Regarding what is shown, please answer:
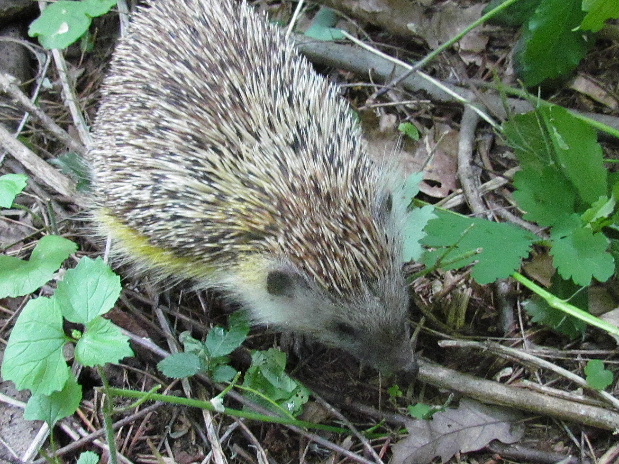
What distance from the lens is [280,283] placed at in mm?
3318

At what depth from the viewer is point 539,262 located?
3.61m

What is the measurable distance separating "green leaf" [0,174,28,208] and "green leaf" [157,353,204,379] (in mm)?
1128

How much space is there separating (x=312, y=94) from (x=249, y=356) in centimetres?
149

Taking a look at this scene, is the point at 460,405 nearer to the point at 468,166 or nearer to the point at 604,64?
the point at 468,166

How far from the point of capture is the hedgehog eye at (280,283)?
3.28 m

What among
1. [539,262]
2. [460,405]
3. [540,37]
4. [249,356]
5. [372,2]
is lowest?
[249,356]

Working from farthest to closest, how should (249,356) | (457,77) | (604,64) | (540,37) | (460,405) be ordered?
(457,77) → (604,64) → (540,37) → (249,356) → (460,405)

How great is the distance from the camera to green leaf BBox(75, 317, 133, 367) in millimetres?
2816

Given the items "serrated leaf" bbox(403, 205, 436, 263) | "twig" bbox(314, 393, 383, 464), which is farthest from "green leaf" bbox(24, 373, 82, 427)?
"serrated leaf" bbox(403, 205, 436, 263)

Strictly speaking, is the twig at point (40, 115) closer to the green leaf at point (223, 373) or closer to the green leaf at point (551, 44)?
the green leaf at point (223, 373)

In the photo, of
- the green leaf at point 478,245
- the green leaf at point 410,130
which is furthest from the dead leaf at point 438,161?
the green leaf at point 478,245

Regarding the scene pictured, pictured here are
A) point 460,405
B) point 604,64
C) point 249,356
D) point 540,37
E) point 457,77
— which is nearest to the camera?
point 460,405

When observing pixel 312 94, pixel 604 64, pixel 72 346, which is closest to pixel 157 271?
pixel 72 346

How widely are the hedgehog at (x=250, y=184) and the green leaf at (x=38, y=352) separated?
83 centimetres
